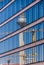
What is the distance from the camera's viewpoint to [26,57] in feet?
156

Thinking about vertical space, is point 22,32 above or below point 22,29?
below

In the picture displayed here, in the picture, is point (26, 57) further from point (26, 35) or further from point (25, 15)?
point (25, 15)

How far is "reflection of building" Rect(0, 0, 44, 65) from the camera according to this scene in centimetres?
4275

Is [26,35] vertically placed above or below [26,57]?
above

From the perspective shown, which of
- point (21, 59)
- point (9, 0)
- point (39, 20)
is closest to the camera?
point (39, 20)

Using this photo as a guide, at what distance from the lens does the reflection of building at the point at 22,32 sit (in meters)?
42.8

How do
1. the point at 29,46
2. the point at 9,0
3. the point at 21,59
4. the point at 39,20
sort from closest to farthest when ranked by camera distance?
the point at 39,20
the point at 29,46
the point at 21,59
the point at 9,0

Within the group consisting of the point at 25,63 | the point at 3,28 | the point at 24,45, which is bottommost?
the point at 25,63

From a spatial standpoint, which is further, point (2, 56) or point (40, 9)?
point (2, 56)

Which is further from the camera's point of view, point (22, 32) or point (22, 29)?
point (22, 32)

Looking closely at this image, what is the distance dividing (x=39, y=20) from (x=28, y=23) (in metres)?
4.49

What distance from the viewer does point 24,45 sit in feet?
159

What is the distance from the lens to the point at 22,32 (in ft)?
164

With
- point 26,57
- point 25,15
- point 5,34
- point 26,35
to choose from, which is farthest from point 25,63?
point 5,34
